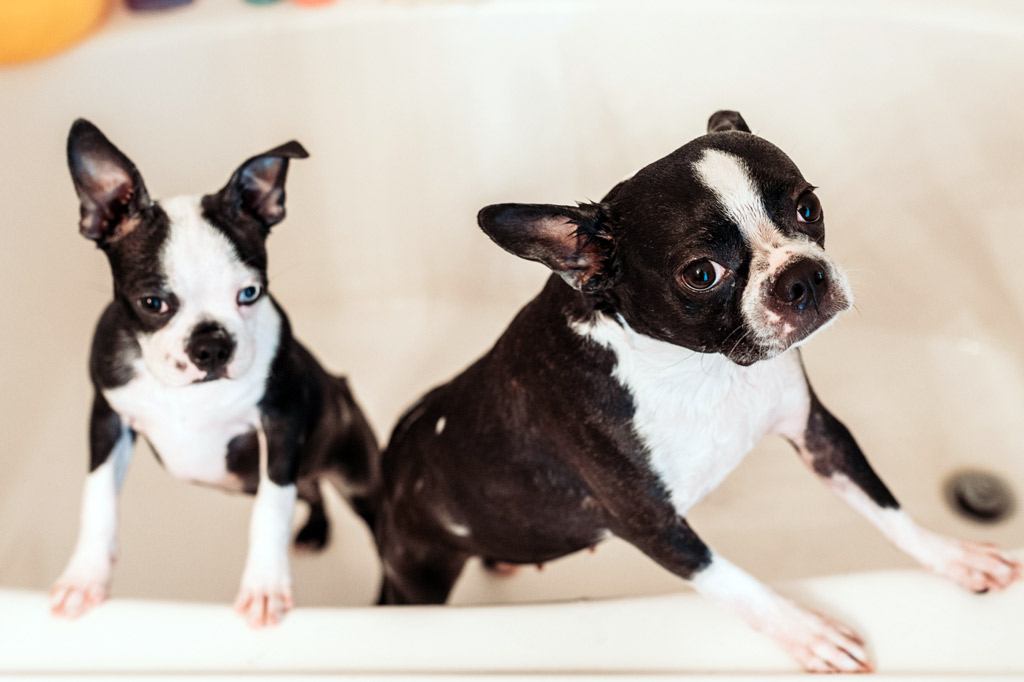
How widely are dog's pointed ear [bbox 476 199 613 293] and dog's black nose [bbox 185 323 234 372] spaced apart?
48 centimetres

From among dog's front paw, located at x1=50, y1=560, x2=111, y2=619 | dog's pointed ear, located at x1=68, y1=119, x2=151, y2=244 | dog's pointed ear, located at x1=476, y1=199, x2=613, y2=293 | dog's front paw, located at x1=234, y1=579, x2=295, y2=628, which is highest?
dog's pointed ear, located at x1=476, y1=199, x2=613, y2=293

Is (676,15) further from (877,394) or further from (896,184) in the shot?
(877,394)

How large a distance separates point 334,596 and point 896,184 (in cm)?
161

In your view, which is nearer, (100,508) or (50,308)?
(100,508)

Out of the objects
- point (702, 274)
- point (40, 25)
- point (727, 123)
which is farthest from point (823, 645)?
point (40, 25)

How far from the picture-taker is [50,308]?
2.33 meters

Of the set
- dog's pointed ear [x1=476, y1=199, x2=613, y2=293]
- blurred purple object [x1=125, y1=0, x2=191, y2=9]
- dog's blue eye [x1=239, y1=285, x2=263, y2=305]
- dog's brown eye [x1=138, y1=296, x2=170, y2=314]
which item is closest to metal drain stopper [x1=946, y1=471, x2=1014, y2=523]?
dog's pointed ear [x1=476, y1=199, x2=613, y2=293]

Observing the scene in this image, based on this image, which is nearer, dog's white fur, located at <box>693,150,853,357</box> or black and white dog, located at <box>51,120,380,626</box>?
dog's white fur, located at <box>693,150,853,357</box>

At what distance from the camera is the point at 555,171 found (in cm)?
237

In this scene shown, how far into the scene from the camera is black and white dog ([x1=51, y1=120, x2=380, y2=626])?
4.62ft

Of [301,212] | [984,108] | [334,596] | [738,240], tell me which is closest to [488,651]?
[738,240]

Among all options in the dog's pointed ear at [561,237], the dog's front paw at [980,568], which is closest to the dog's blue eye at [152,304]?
the dog's pointed ear at [561,237]

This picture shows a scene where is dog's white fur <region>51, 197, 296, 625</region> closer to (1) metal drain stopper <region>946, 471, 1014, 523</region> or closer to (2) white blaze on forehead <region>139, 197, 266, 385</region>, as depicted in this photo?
(2) white blaze on forehead <region>139, 197, 266, 385</region>

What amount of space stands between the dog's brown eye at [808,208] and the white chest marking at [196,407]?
88cm
